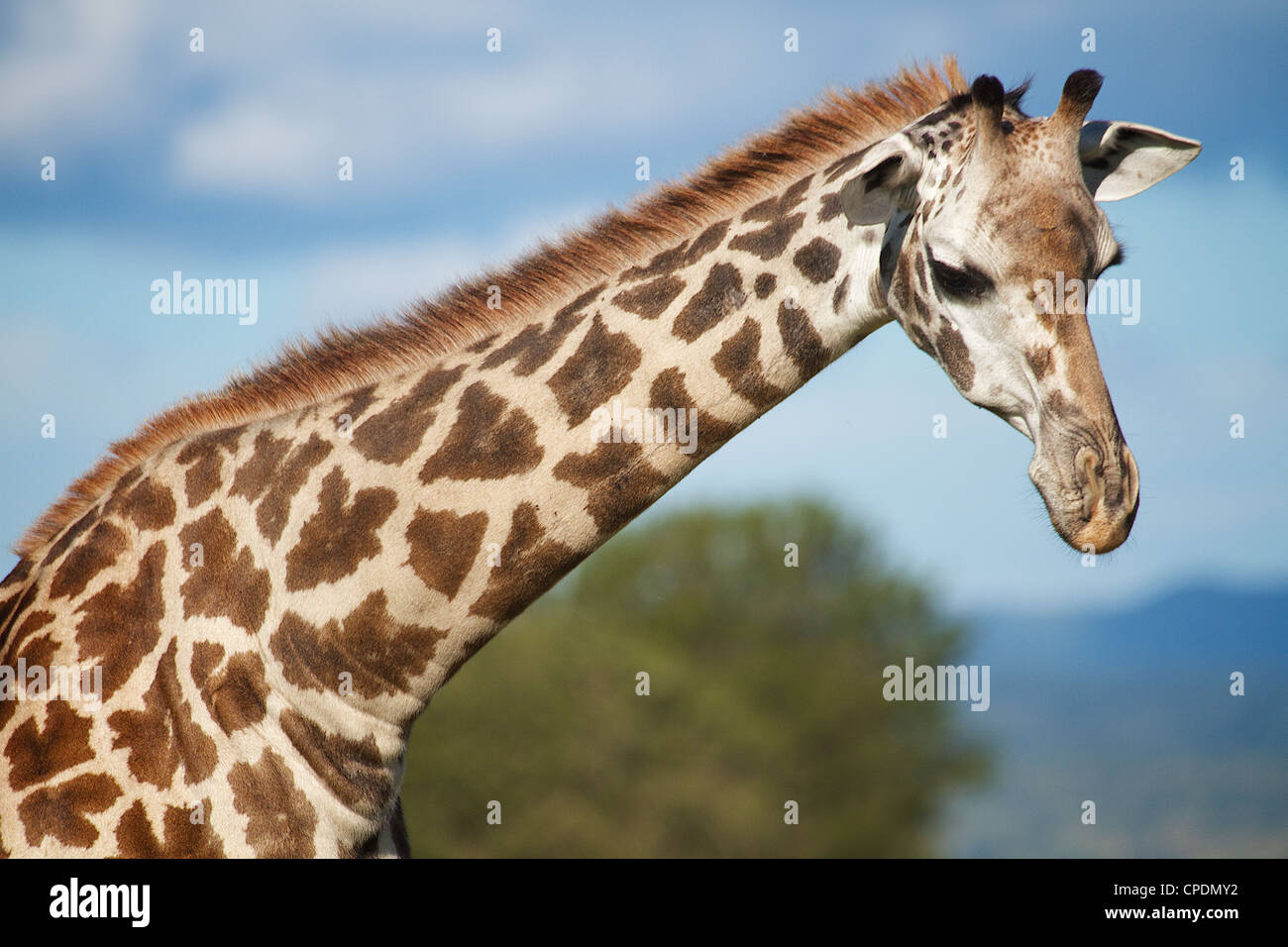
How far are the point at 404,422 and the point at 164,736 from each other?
1.64 meters

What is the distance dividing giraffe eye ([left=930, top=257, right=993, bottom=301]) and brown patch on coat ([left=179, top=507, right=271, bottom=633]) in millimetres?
3045

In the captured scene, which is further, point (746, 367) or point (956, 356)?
point (746, 367)

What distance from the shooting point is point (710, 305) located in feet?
16.1

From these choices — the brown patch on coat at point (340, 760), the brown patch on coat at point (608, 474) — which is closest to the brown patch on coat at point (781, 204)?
the brown patch on coat at point (608, 474)

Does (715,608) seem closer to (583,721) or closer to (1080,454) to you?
(583,721)

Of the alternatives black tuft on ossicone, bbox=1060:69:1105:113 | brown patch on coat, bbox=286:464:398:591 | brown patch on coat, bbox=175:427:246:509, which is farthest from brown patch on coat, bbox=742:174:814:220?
brown patch on coat, bbox=175:427:246:509

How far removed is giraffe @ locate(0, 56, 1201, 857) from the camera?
181 inches

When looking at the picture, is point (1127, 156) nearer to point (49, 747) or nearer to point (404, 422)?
point (404, 422)

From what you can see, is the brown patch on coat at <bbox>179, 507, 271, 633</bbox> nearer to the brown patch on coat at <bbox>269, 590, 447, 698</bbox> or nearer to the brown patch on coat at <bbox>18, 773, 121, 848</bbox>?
the brown patch on coat at <bbox>269, 590, 447, 698</bbox>

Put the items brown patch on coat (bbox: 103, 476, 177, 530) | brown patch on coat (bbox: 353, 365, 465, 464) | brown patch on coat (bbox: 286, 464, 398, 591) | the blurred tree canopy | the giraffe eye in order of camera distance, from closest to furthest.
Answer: the giraffe eye
brown patch on coat (bbox: 286, 464, 398, 591)
brown patch on coat (bbox: 353, 365, 465, 464)
brown patch on coat (bbox: 103, 476, 177, 530)
the blurred tree canopy

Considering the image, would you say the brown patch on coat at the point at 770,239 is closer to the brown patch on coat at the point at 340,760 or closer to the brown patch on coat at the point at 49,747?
the brown patch on coat at the point at 340,760

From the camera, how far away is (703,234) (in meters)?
5.13

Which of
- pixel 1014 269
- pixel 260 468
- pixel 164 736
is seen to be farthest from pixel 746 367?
pixel 164 736
